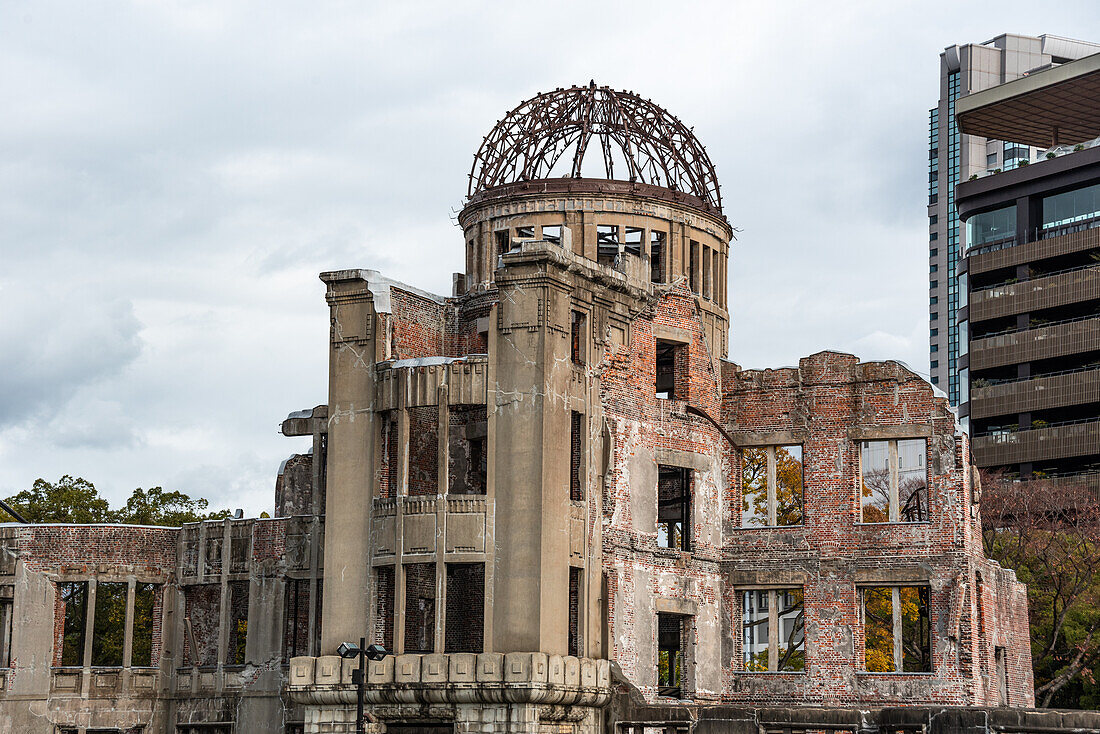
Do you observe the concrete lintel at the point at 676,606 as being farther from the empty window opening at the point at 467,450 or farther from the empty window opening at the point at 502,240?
the empty window opening at the point at 502,240

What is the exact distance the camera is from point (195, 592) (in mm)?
41938

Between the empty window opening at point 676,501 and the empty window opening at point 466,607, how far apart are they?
4820 millimetres

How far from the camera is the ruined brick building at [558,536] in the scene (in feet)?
109

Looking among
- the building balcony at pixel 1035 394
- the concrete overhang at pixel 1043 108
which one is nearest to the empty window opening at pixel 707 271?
the concrete overhang at pixel 1043 108

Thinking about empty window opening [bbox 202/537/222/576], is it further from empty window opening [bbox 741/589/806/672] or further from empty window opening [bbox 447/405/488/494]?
empty window opening [bbox 741/589/806/672]

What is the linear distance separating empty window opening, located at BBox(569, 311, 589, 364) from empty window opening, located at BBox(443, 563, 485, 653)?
5.01 meters

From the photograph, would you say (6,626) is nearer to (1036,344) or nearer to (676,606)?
(676,606)

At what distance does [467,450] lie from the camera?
3722cm

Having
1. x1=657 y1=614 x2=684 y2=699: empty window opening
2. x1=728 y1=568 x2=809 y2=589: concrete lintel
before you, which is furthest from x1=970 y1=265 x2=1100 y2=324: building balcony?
x1=728 y1=568 x2=809 y2=589: concrete lintel

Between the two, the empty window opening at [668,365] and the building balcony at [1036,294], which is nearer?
the empty window opening at [668,365]

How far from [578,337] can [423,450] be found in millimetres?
4229

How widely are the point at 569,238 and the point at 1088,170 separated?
5514 cm

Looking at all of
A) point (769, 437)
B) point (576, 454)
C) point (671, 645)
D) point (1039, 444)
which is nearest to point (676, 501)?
point (769, 437)

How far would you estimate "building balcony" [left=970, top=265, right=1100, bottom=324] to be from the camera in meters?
80.4
